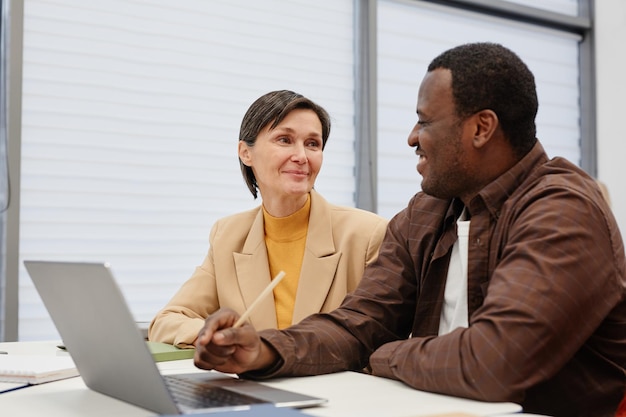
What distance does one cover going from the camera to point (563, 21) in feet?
15.9

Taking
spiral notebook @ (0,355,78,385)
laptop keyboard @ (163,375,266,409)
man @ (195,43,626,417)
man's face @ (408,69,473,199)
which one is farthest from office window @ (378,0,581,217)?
laptop keyboard @ (163,375,266,409)

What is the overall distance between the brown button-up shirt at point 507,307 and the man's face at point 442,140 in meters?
0.07

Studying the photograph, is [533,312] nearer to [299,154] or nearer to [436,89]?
[436,89]

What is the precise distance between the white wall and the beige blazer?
3026 millimetres

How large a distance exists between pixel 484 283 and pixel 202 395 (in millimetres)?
645

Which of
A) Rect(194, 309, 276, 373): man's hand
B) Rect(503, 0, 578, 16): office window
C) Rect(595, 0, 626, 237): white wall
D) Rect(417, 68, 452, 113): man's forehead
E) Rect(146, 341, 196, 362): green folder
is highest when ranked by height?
Rect(503, 0, 578, 16): office window

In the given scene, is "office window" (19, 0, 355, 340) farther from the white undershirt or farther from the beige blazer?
the white undershirt

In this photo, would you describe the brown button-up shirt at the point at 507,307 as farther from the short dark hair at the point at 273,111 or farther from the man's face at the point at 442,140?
the short dark hair at the point at 273,111

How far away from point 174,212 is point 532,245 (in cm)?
239

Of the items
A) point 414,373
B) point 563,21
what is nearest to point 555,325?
point 414,373

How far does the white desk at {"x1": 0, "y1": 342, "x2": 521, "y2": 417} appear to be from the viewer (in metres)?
1.14

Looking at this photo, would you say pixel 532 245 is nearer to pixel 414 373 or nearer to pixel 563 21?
pixel 414 373

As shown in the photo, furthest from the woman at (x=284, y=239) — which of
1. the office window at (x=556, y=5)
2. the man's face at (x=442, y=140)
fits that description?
the office window at (x=556, y=5)

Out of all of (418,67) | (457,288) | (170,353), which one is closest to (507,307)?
(457,288)
